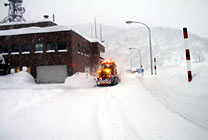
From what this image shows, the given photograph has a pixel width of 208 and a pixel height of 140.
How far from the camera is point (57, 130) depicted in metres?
4.51

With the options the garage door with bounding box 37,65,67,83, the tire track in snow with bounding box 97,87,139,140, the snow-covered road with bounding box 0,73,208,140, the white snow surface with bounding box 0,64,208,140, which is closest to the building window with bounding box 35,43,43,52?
the garage door with bounding box 37,65,67,83

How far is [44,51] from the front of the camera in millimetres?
25000

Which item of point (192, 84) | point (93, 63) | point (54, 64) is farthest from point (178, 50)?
point (192, 84)

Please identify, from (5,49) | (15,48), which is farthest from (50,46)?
(5,49)

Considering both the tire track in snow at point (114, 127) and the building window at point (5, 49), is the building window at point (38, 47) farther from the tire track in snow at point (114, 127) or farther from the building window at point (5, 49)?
the tire track in snow at point (114, 127)

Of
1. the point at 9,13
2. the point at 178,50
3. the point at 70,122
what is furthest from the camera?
the point at 178,50

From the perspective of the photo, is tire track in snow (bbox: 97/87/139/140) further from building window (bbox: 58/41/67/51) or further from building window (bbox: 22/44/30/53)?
building window (bbox: 22/44/30/53)

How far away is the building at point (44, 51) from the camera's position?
80.8 ft

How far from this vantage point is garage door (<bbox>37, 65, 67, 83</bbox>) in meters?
24.8

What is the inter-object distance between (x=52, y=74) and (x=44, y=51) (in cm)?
378

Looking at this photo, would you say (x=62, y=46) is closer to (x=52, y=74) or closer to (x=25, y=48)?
(x=52, y=74)

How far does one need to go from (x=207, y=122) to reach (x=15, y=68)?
1085 inches

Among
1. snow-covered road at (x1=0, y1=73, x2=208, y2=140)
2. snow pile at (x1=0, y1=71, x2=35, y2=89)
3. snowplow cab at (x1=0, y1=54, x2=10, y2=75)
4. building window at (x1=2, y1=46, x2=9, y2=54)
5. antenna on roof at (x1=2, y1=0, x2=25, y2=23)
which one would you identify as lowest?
snow-covered road at (x1=0, y1=73, x2=208, y2=140)

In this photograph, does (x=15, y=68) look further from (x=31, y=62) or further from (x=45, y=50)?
Answer: (x=45, y=50)
